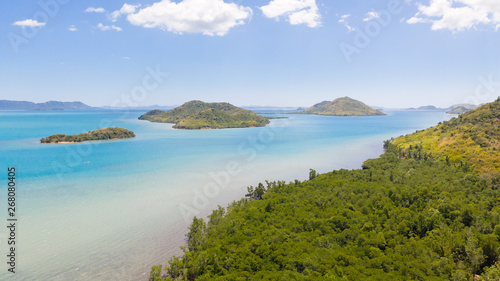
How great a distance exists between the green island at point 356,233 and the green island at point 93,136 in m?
120

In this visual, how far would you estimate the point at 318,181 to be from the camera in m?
52.9

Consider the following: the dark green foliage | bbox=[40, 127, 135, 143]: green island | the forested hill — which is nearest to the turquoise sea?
the dark green foliage

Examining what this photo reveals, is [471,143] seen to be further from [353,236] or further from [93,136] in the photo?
[93,136]

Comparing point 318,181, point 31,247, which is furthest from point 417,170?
point 31,247

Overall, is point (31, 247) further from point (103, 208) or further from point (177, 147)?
point (177, 147)

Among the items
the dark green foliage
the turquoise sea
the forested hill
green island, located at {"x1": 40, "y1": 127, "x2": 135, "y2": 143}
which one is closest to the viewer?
the dark green foliage

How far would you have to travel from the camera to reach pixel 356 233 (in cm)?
3056

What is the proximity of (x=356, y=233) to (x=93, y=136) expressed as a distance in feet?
482

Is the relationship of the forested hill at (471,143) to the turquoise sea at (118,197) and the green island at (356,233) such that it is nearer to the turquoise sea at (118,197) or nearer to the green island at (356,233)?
the green island at (356,233)

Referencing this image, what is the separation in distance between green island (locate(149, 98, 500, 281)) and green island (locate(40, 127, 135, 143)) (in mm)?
119555

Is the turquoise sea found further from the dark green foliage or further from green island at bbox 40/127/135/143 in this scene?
green island at bbox 40/127/135/143

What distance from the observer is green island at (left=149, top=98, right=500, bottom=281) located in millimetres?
24156

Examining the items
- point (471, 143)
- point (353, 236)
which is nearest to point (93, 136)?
point (353, 236)

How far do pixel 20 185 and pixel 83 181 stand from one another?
12.7 metres
